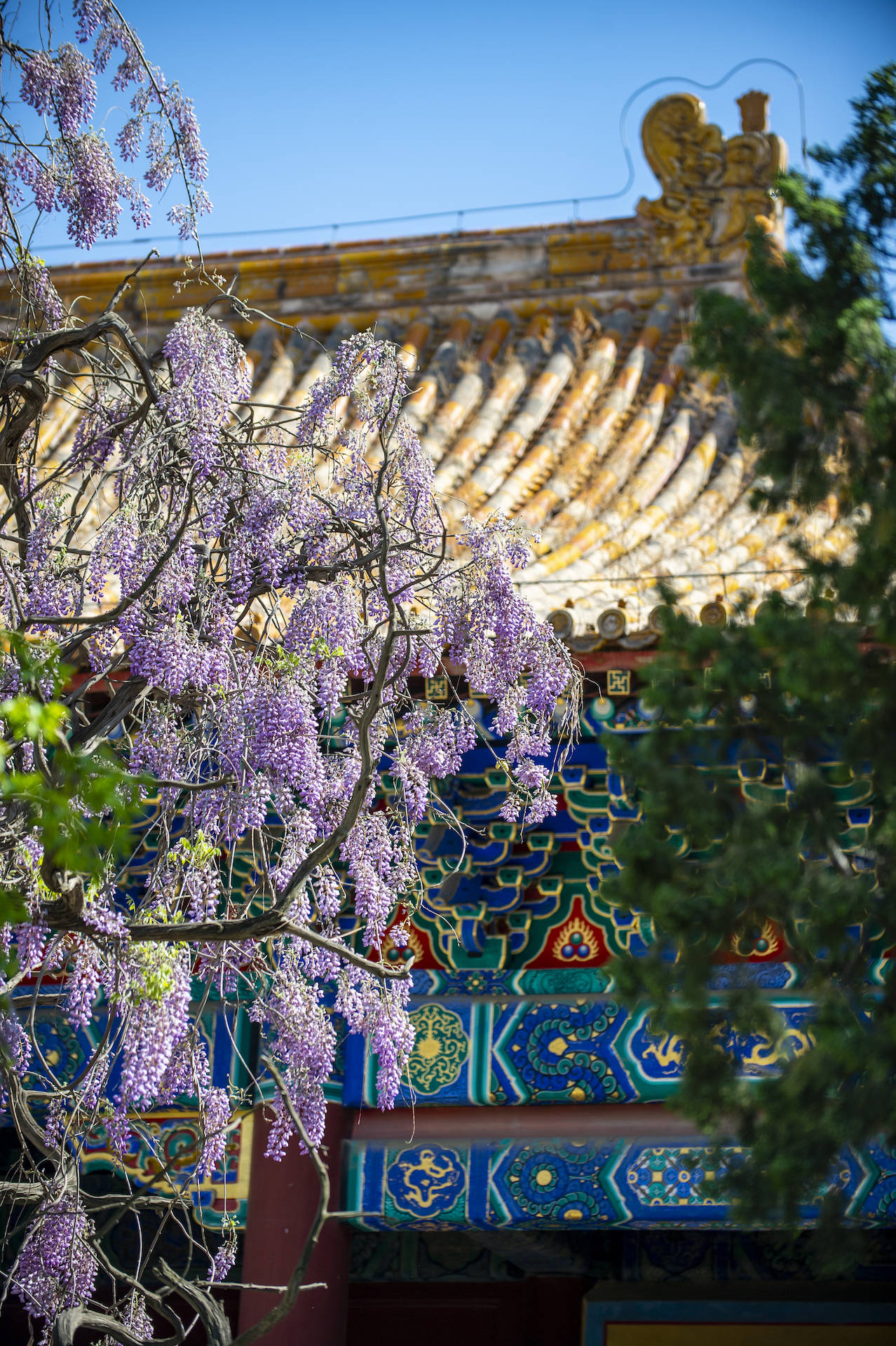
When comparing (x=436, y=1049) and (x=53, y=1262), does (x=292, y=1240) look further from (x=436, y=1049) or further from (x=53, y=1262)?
(x=53, y=1262)

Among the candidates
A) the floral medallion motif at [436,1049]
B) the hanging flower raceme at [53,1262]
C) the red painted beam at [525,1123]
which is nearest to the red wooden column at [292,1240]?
the red painted beam at [525,1123]

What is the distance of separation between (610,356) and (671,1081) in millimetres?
4444

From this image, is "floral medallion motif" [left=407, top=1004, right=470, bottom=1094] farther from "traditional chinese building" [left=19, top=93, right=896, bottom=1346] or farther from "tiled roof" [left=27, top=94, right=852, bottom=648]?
"tiled roof" [left=27, top=94, right=852, bottom=648]

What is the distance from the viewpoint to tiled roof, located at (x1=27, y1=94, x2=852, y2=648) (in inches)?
270

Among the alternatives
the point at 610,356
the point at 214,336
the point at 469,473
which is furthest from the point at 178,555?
the point at 610,356

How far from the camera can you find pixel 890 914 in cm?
248

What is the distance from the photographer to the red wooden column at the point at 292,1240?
5.14 m

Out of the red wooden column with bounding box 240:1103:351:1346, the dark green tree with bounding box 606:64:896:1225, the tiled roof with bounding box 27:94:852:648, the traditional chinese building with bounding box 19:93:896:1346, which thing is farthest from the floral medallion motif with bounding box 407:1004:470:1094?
the dark green tree with bounding box 606:64:896:1225

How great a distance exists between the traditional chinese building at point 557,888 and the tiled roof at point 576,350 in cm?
2

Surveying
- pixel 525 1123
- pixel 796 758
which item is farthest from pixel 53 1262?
pixel 796 758

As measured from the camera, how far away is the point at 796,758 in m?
2.71

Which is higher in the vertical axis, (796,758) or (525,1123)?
(796,758)

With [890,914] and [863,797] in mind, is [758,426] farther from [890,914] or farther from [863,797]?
[863,797]

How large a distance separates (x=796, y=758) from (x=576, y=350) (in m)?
6.06
